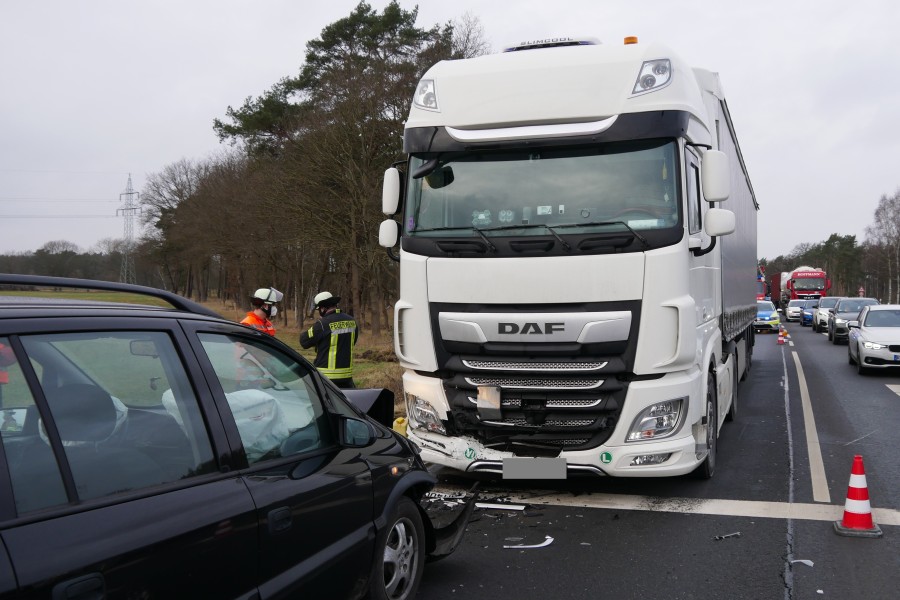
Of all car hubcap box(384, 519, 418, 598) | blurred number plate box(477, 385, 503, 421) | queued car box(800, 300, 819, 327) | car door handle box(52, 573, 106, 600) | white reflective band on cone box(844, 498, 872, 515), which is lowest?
queued car box(800, 300, 819, 327)

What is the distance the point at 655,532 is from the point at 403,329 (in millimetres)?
2543

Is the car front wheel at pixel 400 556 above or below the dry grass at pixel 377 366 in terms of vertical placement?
above

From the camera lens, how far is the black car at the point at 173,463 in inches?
86.8

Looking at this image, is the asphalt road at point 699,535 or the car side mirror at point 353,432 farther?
the asphalt road at point 699,535

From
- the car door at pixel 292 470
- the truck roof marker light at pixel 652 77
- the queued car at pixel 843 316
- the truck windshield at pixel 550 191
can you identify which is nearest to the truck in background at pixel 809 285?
the queued car at pixel 843 316

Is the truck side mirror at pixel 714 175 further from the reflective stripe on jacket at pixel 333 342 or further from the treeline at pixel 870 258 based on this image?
the treeline at pixel 870 258

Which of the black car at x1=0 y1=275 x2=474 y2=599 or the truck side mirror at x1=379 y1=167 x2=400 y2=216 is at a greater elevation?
the truck side mirror at x1=379 y1=167 x2=400 y2=216

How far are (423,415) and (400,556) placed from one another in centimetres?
248

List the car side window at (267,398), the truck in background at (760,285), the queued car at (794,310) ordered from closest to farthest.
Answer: the car side window at (267,398) → the truck in background at (760,285) → the queued car at (794,310)

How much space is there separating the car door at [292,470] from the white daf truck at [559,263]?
2.58 m

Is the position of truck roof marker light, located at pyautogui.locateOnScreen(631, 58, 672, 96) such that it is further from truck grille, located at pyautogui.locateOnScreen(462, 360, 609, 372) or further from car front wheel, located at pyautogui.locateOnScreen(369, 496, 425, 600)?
car front wheel, located at pyautogui.locateOnScreen(369, 496, 425, 600)

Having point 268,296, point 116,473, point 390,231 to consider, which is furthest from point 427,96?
point 116,473

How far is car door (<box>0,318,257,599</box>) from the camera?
2139mm

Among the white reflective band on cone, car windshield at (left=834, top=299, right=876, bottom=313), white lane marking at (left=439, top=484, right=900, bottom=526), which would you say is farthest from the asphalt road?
car windshield at (left=834, top=299, right=876, bottom=313)
